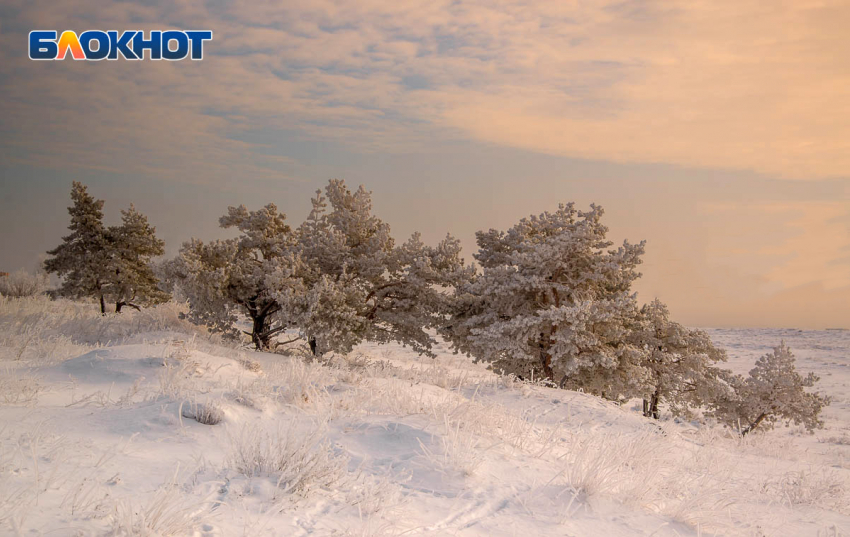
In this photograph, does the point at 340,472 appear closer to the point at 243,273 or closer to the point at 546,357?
the point at 546,357

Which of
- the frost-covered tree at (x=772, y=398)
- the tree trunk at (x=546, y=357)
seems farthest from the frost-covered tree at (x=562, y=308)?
the frost-covered tree at (x=772, y=398)

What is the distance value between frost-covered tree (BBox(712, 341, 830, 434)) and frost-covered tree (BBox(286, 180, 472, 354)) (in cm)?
740

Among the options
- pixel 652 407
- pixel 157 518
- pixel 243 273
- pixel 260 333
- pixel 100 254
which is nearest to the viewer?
pixel 157 518

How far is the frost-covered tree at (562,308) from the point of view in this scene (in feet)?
40.1

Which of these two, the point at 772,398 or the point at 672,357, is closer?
the point at 772,398

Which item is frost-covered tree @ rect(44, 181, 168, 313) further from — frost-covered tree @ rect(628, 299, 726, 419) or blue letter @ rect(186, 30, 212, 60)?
frost-covered tree @ rect(628, 299, 726, 419)

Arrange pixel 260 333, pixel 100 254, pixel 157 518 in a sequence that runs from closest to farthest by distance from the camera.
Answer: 1. pixel 157 518
2. pixel 260 333
3. pixel 100 254

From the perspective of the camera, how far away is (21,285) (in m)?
31.0

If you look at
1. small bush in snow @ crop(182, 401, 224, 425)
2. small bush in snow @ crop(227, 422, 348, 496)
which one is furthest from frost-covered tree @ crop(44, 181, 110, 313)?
small bush in snow @ crop(227, 422, 348, 496)

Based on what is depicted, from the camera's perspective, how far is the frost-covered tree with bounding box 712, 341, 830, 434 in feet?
43.1

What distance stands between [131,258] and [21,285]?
43.4 feet

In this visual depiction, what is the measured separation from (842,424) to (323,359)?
16.8 m

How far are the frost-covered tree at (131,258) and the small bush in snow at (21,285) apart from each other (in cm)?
974

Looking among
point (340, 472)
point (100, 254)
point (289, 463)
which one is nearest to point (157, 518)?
point (289, 463)
